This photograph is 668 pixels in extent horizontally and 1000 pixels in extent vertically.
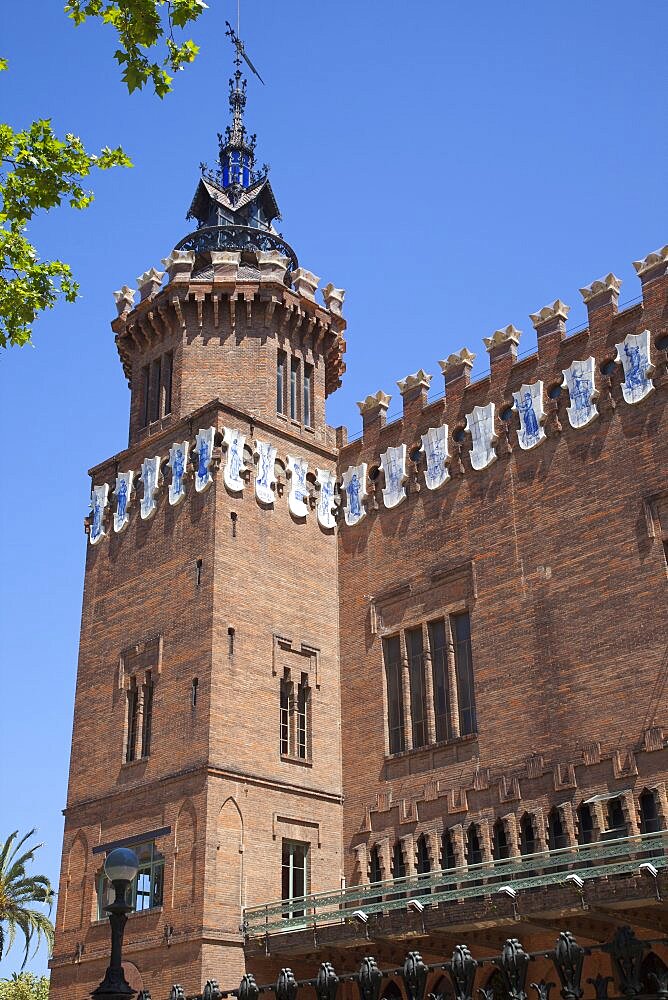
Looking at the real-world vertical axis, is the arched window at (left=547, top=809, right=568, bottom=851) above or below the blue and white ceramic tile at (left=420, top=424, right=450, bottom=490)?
below

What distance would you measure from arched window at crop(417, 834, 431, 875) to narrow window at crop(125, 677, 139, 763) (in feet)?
24.6

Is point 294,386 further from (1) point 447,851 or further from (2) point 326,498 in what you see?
(1) point 447,851

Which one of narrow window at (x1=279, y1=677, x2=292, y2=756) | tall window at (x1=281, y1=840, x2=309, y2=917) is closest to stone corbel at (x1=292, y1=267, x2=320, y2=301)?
narrow window at (x1=279, y1=677, x2=292, y2=756)

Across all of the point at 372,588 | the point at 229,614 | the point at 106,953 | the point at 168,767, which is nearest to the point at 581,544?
the point at 372,588

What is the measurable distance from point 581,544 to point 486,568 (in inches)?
107

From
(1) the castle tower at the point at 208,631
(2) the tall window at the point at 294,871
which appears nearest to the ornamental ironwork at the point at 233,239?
(1) the castle tower at the point at 208,631

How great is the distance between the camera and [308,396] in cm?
3541

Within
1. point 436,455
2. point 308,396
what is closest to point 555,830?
point 436,455

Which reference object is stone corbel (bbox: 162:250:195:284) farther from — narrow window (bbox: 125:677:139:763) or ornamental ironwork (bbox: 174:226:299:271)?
narrow window (bbox: 125:677:139:763)

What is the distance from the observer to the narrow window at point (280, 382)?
3428cm

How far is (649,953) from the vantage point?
23125mm

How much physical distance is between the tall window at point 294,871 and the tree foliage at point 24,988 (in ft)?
81.7

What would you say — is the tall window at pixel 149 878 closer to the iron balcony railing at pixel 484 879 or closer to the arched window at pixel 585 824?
the iron balcony railing at pixel 484 879

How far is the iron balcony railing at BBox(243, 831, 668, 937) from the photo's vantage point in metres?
21.3
